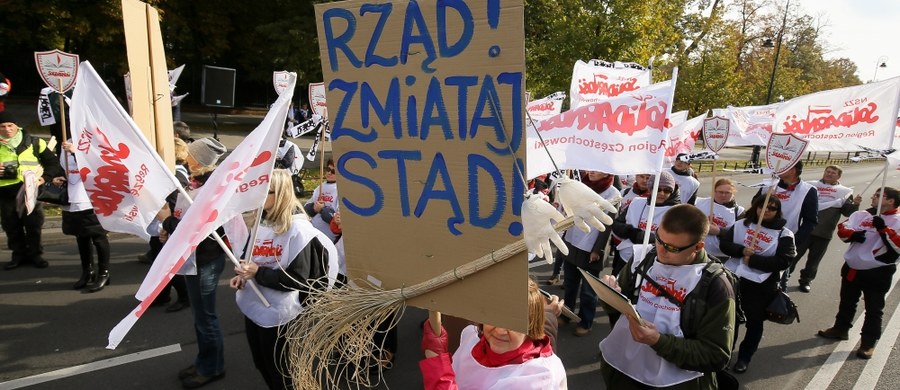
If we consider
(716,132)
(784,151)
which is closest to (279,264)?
(784,151)

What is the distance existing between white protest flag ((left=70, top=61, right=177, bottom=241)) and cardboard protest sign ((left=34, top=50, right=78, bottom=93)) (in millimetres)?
3524

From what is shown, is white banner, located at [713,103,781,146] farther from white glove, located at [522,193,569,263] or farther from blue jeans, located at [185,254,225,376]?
white glove, located at [522,193,569,263]

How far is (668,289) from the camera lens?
239 centimetres

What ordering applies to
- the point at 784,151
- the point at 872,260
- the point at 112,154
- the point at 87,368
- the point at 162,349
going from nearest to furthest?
the point at 112,154 → the point at 87,368 → the point at 162,349 → the point at 872,260 → the point at 784,151

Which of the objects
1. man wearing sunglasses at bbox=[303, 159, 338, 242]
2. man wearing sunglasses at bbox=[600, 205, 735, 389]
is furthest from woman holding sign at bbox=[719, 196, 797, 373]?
man wearing sunglasses at bbox=[303, 159, 338, 242]

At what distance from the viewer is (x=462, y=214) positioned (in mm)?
1527

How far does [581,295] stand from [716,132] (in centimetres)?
373

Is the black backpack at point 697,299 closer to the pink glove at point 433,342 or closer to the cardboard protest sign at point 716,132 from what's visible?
the pink glove at point 433,342

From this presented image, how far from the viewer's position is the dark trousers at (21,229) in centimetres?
612

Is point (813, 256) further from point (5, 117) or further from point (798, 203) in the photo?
point (5, 117)

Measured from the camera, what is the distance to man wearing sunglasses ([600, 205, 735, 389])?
2.21 metres

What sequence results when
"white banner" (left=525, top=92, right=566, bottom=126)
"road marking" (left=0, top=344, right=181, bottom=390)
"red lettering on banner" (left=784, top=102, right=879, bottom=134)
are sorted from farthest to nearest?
"white banner" (left=525, top=92, right=566, bottom=126)
"red lettering on banner" (left=784, top=102, right=879, bottom=134)
"road marking" (left=0, top=344, right=181, bottom=390)

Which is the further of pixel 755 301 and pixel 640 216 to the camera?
pixel 640 216

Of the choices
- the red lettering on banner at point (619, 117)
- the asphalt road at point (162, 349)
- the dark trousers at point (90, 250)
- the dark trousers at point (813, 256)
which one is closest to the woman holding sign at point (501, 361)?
the red lettering on banner at point (619, 117)
